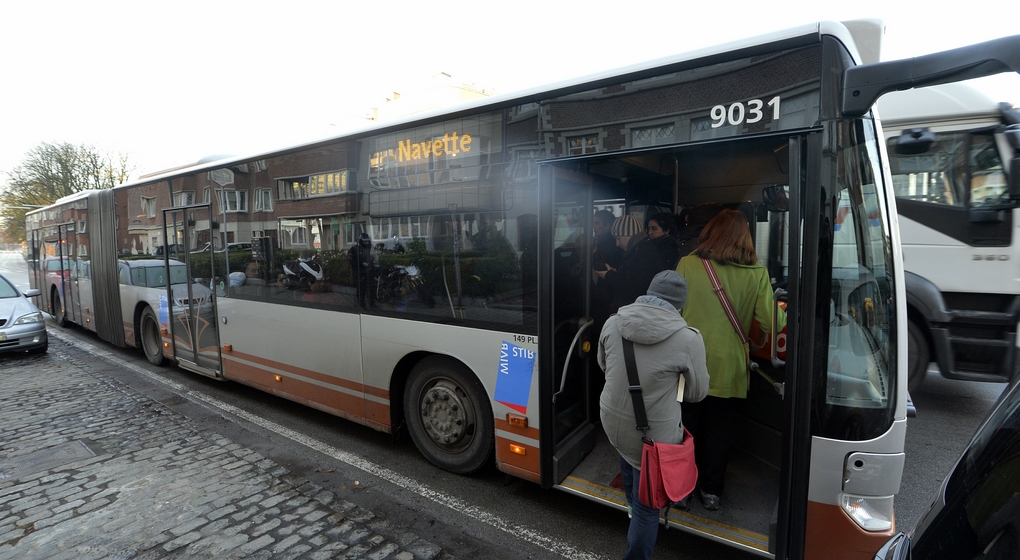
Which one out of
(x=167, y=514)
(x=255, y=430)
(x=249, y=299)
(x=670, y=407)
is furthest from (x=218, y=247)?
(x=670, y=407)

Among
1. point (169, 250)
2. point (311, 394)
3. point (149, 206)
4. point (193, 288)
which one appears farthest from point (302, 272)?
point (149, 206)

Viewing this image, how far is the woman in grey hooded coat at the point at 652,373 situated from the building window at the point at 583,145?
1.00m

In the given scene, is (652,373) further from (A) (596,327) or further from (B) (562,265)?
(A) (596,327)

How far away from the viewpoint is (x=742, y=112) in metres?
2.74

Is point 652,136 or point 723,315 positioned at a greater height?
point 652,136

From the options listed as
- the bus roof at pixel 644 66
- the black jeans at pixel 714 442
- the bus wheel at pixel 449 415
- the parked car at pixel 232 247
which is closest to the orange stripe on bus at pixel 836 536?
the black jeans at pixel 714 442

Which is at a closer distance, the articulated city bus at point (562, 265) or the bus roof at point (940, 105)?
the articulated city bus at point (562, 265)

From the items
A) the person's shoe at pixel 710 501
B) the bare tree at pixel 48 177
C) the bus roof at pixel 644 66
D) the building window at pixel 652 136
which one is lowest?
the person's shoe at pixel 710 501

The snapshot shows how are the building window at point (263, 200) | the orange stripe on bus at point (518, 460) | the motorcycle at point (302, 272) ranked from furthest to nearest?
the building window at point (263, 200), the motorcycle at point (302, 272), the orange stripe on bus at point (518, 460)

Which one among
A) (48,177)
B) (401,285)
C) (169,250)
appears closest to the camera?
(401,285)

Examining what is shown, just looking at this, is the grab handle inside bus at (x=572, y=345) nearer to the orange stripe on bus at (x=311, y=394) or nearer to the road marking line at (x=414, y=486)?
the road marking line at (x=414, y=486)

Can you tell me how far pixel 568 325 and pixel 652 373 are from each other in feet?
4.54

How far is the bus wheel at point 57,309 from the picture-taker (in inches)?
487

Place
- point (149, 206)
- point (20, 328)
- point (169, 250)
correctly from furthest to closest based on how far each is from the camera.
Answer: point (20, 328) < point (149, 206) < point (169, 250)
